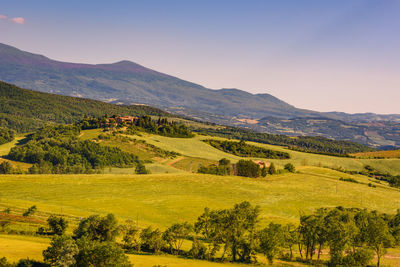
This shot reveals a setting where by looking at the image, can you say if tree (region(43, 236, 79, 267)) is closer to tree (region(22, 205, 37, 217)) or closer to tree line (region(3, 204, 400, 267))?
tree line (region(3, 204, 400, 267))

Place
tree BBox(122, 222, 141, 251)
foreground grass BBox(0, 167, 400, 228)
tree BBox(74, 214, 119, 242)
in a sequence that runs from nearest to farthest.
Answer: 1. tree BBox(74, 214, 119, 242)
2. tree BBox(122, 222, 141, 251)
3. foreground grass BBox(0, 167, 400, 228)

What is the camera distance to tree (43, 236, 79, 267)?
3984cm

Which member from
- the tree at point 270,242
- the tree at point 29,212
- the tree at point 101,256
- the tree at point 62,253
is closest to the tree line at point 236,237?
the tree at point 270,242

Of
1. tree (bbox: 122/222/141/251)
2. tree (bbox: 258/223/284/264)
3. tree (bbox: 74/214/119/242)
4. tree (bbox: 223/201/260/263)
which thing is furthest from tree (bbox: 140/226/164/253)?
tree (bbox: 258/223/284/264)

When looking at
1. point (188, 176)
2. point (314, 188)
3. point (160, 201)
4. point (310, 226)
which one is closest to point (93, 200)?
point (160, 201)

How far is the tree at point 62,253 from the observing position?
39.8 m

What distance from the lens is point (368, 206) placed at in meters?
125

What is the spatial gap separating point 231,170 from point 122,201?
9273 centimetres

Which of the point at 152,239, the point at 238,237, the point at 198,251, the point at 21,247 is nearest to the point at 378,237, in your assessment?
the point at 238,237

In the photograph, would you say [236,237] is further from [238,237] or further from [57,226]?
[57,226]

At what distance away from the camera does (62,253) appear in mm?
40438

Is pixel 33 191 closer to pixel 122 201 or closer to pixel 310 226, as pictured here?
pixel 122 201

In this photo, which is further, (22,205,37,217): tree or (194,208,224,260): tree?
(22,205,37,217): tree

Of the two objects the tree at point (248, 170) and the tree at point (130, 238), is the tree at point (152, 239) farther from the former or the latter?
the tree at point (248, 170)
